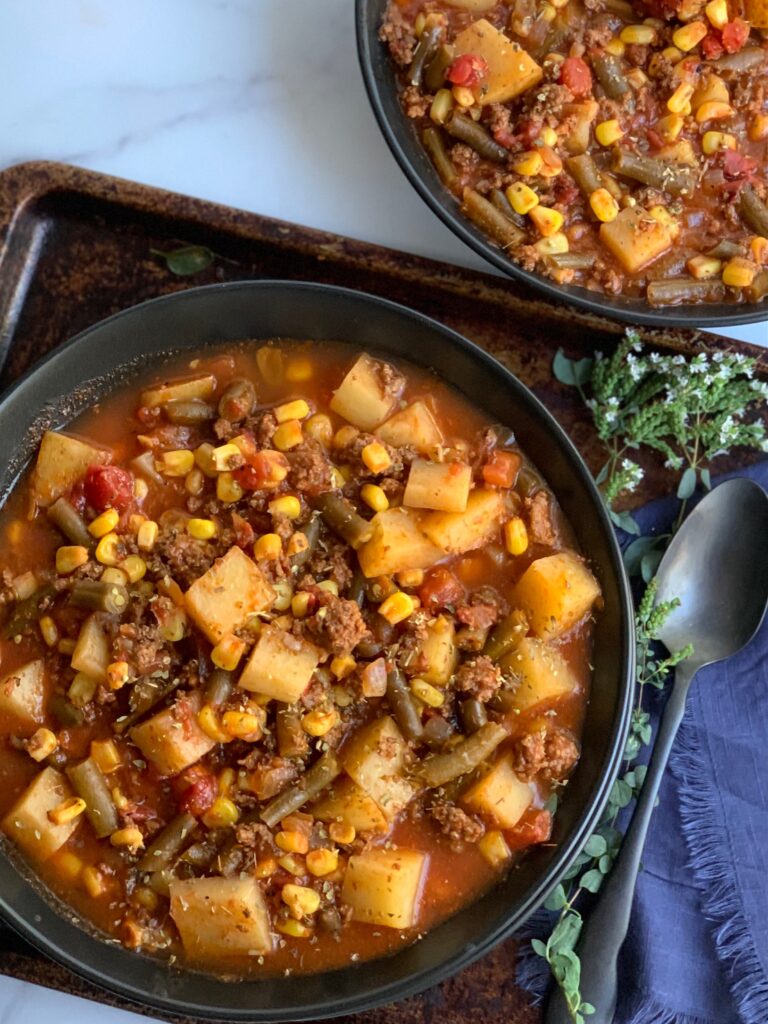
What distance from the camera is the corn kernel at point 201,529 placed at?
400cm

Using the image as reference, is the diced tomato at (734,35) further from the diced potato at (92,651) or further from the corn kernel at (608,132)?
the diced potato at (92,651)

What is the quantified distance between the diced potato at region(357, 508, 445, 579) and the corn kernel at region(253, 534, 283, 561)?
12.0 inches

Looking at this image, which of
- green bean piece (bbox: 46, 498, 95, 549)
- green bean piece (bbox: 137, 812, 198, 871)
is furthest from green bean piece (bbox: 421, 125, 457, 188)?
green bean piece (bbox: 137, 812, 198, 871)

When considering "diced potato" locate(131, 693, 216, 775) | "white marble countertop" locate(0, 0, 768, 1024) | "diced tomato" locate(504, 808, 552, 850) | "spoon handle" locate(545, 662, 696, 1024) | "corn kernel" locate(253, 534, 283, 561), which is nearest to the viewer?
"diced potato" locate(131, 693, 216, 775)

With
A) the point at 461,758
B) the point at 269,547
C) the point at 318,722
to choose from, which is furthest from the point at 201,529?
the point at 461,758

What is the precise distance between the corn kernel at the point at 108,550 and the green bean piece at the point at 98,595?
0.08 m

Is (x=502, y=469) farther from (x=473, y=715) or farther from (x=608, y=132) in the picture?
(x=608, y=132)

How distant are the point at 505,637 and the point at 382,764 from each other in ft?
2.12

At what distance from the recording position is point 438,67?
4.34 metres

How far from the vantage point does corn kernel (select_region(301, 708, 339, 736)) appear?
12.8 feet

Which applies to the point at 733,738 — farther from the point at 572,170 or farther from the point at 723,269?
the point at 572,170

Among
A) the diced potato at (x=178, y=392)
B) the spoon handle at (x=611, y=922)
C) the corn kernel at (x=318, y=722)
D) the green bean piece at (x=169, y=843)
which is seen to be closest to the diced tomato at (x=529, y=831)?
the spoon handle at (x=611, y=922)

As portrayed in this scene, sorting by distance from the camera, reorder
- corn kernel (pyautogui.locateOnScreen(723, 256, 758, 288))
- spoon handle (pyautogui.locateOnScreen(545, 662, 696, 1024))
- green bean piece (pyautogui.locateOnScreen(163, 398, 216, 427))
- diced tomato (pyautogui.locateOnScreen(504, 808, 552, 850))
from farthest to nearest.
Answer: corn kernel (pyautogui.locateOnScreen(723, 256, 758, 288))
spoon handle (pyautogui.locateOnScreen(545, 662, 696, 1024))
green bean piece (pyautogui.locateOnScreen(163, 398, 216, 427))
diced tomato (pyautogui.locateOnScreen(504, 808, 552, 850))

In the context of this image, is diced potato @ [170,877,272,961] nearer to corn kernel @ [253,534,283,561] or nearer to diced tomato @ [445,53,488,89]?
corn kernel @ [253,534,283,561]
